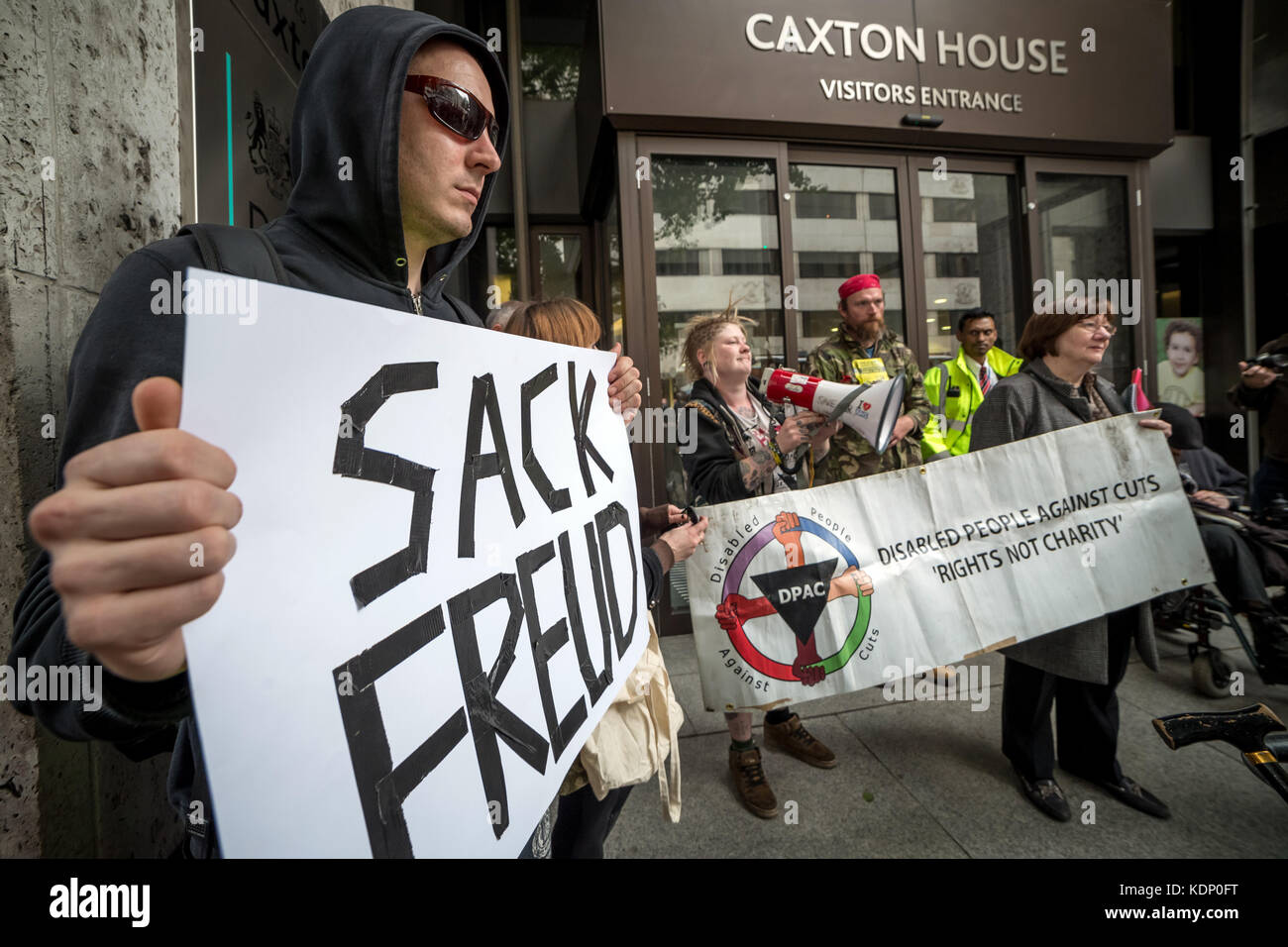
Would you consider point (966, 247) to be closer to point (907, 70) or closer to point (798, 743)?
point (907, 70)

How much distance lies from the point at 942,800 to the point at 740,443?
175 cm

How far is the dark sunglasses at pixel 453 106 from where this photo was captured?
1147 millimetres

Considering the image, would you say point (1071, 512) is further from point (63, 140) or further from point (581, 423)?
point (63, 140)

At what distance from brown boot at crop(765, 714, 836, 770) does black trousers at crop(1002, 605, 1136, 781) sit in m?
0.79

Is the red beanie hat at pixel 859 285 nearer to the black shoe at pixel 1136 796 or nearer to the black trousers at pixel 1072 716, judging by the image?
the black trousers at pixel 1072 716

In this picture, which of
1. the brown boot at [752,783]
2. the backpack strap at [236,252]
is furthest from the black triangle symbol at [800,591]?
the backpack strap at [236,252]

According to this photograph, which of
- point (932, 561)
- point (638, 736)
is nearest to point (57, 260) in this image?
point (638, 736)

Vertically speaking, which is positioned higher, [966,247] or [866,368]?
[966,247]

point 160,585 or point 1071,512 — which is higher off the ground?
point 160,585

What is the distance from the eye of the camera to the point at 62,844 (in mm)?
1023

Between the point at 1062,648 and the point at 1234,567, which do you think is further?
the point at 1234,567

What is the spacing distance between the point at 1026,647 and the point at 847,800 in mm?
993

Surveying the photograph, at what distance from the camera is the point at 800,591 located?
224cm
